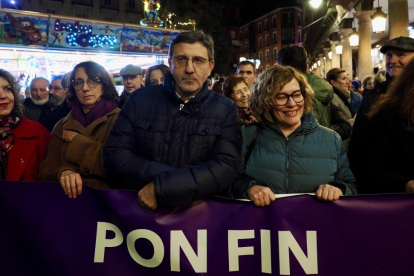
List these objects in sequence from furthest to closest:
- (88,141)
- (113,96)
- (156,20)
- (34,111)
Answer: (156,20)
(34,111)
(113,96)
(88,141)

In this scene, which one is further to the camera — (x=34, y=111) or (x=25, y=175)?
(x=34, y=111)

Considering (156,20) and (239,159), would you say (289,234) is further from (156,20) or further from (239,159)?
(156,20)

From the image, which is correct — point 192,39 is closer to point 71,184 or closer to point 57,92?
point 71,184

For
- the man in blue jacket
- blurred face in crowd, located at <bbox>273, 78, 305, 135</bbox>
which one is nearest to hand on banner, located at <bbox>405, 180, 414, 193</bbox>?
blurred face in crowd, located at <bbox>273, 78, 305, 135</bbox>

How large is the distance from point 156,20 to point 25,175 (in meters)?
6.16

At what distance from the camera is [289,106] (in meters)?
2.55

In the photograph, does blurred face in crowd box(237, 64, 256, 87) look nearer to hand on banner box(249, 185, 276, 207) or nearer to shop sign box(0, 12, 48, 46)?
hand on banner box(249, 185, 276, 207)

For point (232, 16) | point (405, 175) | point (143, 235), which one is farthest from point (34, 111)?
point (232, 16)

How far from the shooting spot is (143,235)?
2.42m

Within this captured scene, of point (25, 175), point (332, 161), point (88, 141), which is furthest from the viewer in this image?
point (25, 175)

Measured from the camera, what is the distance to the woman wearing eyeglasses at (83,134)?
2.70m

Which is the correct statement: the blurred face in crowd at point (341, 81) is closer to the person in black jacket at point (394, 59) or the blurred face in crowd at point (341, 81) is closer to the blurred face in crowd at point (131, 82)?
the person in black jacket at point (394, 59)

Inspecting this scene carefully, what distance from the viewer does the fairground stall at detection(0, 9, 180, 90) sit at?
6320mm

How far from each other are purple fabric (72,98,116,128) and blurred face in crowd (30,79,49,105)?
280cm
